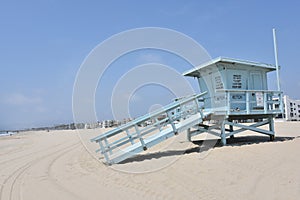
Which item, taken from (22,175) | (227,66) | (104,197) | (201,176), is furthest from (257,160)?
(22,175)

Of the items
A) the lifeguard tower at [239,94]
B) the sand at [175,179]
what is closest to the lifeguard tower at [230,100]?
the lifeguard tower at [239,94]

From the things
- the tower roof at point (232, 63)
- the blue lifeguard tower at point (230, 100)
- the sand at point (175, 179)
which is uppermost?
the tower roof at point (232, 63)

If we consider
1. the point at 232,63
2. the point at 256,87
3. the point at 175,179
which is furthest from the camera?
the point at 256,87

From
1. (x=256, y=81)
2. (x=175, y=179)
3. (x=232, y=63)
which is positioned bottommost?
(x=175, y=179)

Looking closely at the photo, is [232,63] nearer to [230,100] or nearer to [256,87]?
[230,100]

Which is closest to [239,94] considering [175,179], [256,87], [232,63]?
[256,87]

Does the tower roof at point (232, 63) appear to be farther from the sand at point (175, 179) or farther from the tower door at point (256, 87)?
the sand at point (175, 179)

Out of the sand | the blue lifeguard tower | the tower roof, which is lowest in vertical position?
the sand

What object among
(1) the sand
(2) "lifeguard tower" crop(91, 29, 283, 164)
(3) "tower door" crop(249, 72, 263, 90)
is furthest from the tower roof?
(1) the sand

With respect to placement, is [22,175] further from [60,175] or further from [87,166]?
[87,166]

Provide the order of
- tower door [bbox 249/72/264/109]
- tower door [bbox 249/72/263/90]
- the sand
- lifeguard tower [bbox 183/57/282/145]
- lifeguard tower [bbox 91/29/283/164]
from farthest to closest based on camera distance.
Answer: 1. tower door [bbox 249/72/263/90]
2. tower door [bbox 249/72/264/109]
3. lifeguard tower [bbox 183/57/282/145]
4. lifeguard tower [bbox 91/29/283/164]
5. the sand

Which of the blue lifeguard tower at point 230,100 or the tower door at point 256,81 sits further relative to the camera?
the tower door at point 256,81

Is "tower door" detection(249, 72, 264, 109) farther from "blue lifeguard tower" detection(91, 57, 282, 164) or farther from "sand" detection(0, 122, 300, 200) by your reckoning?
"sand" detection(0, 122, 300, 200)

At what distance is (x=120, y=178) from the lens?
605 cm
